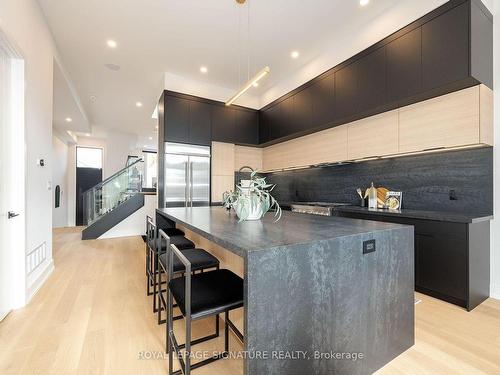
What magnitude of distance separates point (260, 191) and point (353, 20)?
9.02ft

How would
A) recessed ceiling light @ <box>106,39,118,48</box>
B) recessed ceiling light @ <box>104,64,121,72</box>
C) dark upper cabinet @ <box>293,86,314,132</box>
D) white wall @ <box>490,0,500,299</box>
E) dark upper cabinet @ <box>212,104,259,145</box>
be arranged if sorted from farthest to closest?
dark upper cabinet @ <box>212,104,259,145</box> → recessed ceiling light @ <box>104,64,121,72</box> → dark upper cabinet @ <box>293,86,314,132</box> → recessed ceiling light @ <box>106,39,118,48</box> → white wall @ <box>490,0,500,299</box>

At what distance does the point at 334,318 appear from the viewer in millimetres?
1181

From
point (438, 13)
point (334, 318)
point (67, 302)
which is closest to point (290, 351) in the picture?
point (334, 318)

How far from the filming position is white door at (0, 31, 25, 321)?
2.07 meters

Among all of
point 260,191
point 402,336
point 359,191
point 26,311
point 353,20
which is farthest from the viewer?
point 359,191

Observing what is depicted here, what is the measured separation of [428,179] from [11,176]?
4.41 metres

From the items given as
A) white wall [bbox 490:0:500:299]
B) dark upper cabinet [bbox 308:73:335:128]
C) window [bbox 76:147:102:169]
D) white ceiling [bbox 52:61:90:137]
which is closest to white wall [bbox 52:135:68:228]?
window [bbox 76:147:102:169]

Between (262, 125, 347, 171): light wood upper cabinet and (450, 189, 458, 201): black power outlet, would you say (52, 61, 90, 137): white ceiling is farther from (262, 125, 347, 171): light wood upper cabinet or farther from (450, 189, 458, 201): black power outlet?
(450, 189, 458, 201): black power outlet

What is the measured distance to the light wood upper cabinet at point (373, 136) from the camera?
9.31 ft

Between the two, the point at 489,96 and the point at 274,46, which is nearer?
the point at 489,96

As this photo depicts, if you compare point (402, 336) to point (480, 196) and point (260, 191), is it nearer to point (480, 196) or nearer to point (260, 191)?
point (260, 191)

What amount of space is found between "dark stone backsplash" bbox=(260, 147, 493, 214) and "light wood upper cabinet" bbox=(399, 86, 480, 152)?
0.31 m

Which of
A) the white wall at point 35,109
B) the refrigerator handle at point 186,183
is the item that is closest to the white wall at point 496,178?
the refrigerator handle at point 186,183

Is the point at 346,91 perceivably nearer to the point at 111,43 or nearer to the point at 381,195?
the point at 381,195
